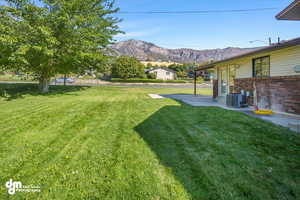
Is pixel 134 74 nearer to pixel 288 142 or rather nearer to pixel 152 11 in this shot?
pixel 152 11

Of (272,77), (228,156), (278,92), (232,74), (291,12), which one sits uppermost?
(291,12)

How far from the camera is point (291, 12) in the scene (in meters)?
4.16

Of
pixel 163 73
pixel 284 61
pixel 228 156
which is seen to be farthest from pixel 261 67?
pixel 163 73

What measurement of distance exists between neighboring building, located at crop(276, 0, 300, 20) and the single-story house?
1451 millimetres

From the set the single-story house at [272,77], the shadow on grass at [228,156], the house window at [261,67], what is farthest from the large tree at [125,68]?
the shadow on grass at [228,156]

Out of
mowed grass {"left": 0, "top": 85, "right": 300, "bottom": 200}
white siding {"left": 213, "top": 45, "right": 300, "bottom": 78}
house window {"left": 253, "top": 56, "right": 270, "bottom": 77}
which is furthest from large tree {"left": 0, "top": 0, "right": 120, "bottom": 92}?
white siding {"left": 213, "top": 45, "right": 300, "bottom": 78}

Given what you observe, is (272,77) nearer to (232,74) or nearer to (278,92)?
(278,92)

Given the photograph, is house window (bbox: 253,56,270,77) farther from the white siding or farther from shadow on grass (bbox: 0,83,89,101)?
shadow on grass (bbox: 0,83,89,101)

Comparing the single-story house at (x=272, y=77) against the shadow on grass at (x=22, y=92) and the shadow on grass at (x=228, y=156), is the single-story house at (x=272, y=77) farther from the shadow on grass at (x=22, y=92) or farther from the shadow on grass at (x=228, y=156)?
the shadow on grass at (x=22, y=92)

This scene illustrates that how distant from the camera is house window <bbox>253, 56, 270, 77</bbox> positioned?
744cm

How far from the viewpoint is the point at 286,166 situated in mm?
2619

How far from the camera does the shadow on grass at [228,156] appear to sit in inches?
82.4

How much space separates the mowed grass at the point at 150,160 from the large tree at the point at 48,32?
6.94 m

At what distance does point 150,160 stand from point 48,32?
33.9ft
